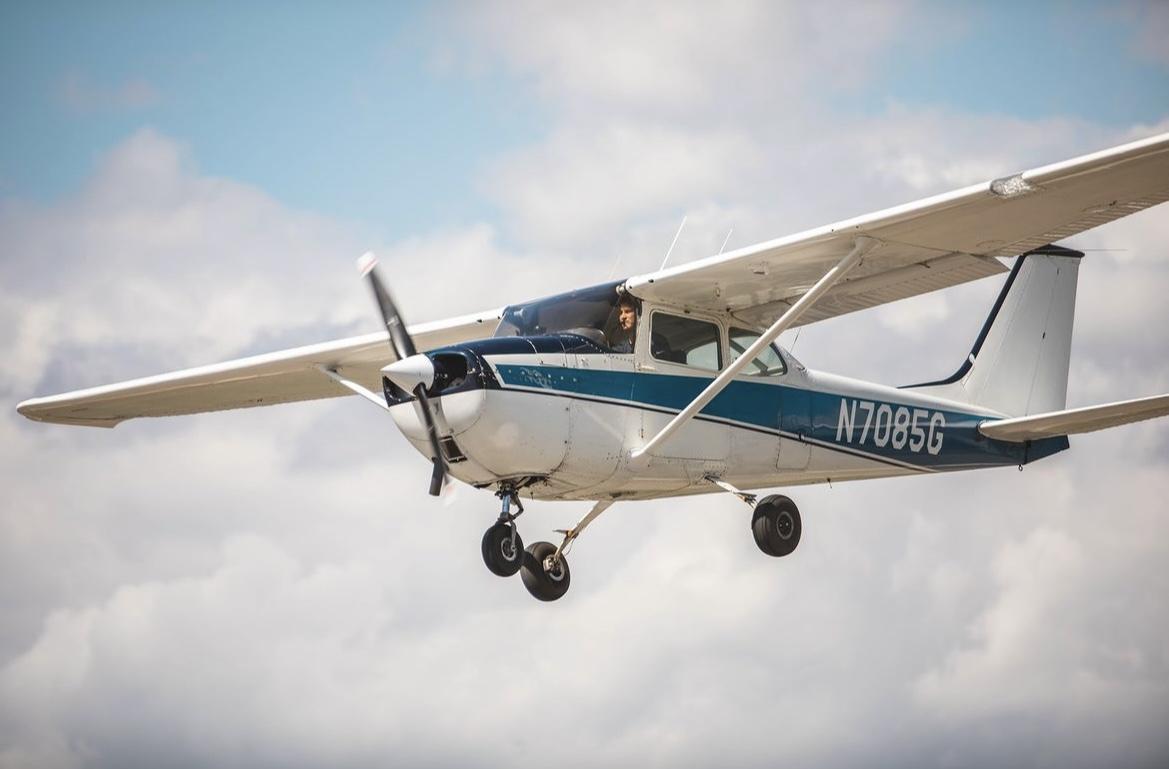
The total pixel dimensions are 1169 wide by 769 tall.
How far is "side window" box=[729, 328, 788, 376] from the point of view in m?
16.4

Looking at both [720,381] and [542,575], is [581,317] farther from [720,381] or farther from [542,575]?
[542,575]

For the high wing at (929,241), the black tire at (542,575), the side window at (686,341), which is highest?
the high wing at (929,241)

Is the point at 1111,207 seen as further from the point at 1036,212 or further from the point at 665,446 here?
the point at 665,446

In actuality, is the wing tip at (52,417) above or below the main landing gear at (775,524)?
above

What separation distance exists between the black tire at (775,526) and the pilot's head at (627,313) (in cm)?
241

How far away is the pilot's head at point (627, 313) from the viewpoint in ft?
50.8

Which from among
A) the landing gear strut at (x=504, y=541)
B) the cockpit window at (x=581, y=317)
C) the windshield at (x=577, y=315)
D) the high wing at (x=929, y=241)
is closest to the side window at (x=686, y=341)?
the high wing at (x=929, y=241)

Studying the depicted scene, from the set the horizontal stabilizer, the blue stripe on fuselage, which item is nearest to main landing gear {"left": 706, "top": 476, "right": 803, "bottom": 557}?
the blue stripe on fuselage

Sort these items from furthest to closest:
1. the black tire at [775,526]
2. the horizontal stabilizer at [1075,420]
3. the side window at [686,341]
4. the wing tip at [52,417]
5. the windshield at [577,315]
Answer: the wing tip at [52,417] → the black tire at [775,526] → the horizontal stabilizer at [1075,420] → the side window at [686,341] → the windshield at [577,315]

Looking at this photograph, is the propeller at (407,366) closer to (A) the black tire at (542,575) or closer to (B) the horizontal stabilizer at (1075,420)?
(A) the black tire at (542,575)

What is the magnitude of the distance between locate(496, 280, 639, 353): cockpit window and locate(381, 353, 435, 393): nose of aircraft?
159 cm

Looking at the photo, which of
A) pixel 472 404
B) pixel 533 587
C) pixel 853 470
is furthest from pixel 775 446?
pixel 472 404

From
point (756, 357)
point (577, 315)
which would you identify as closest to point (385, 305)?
point (577, 315)

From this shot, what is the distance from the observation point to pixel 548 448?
578 inches
